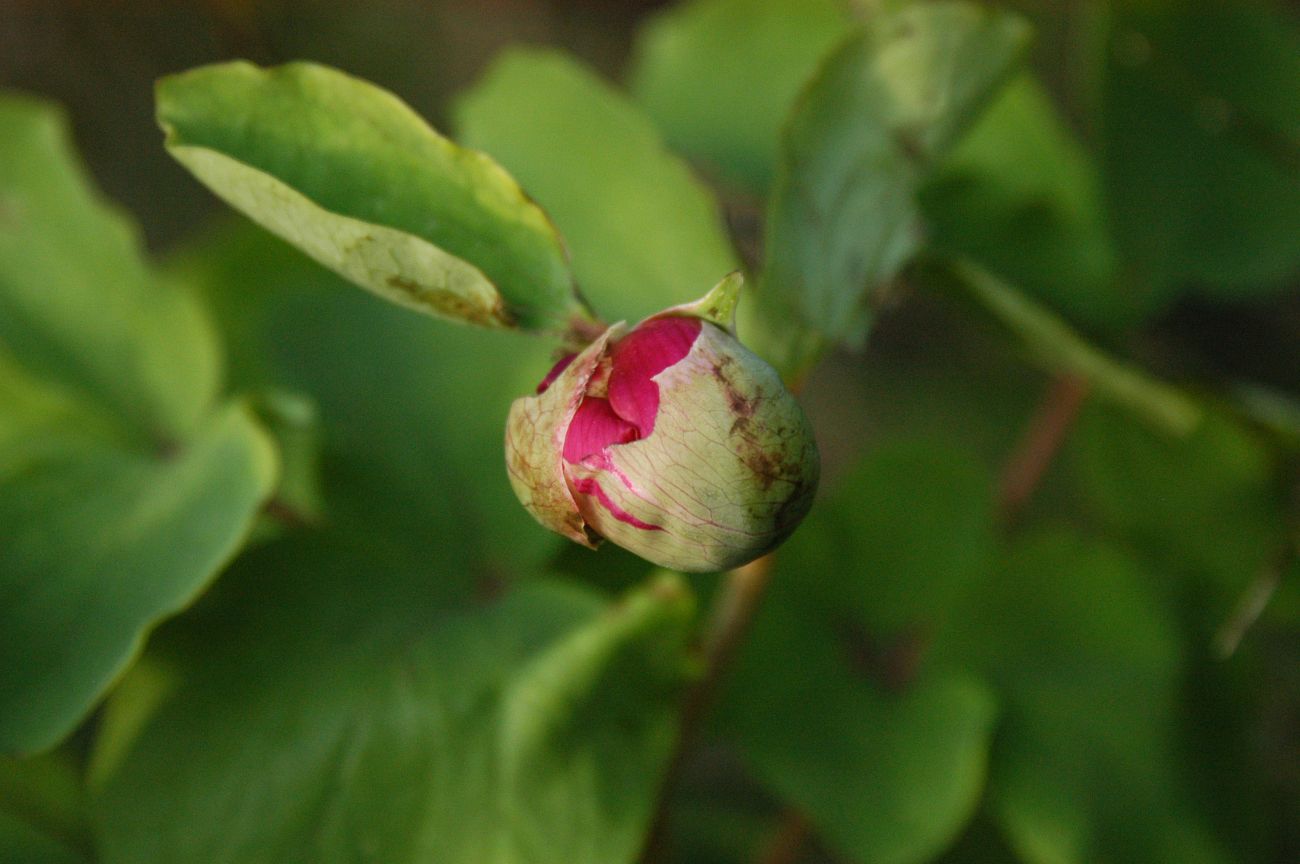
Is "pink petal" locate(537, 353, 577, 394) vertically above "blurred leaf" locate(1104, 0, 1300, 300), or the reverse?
"pink petal" locate(537, 353, 577, 394)

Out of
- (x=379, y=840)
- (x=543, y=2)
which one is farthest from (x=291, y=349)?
(x=543, y=2)

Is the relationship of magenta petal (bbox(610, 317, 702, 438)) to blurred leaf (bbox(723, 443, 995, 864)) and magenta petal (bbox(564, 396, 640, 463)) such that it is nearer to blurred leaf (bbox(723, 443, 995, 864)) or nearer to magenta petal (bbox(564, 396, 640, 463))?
magenta petal (bbox(564, 396, 640, 463))

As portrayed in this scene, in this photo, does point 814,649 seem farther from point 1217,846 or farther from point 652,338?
point 652,338

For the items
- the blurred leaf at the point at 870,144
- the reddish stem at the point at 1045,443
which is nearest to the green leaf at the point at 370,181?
the blurred leaf at the point at 870,144

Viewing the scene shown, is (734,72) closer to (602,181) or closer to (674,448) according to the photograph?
(602,181)

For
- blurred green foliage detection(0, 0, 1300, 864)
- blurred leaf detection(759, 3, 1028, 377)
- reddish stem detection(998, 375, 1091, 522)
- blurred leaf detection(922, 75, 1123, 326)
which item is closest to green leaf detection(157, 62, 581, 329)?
blurred green foliage detection(0, 0, 1300, 864)
